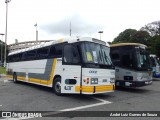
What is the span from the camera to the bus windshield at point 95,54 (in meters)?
10.1

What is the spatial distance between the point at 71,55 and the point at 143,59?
5.46 m

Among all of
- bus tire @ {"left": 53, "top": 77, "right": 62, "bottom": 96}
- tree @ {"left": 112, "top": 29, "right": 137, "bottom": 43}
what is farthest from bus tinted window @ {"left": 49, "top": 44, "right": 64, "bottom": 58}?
tree @ {"left": 112, "top": 29, "right": 137, "bottom": 43}

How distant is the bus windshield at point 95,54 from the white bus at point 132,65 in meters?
2.76

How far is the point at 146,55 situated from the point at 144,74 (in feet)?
4.58

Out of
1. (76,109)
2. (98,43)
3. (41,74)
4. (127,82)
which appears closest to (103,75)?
(98,43)

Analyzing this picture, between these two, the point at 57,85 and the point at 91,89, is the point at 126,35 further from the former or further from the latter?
the point at 91,89

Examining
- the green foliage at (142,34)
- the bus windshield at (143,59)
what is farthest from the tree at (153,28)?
the bus windshield at (143,59)

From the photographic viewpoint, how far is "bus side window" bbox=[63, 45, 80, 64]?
10.3 m

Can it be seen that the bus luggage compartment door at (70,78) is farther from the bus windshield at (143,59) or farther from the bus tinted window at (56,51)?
the bus windshield at (143,59)

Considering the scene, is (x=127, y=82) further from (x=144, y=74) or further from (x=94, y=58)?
(x=94, y=58)

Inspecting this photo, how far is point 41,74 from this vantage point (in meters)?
13.8

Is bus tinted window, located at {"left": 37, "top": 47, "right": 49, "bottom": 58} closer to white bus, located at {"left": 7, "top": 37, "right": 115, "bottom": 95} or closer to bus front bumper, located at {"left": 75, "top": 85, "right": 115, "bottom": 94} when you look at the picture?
white bus, located at {"left": 7, "top": 37, "right": 115, "bottom": 95}

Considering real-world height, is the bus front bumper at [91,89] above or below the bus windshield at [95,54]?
below

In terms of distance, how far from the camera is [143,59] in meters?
13.7
